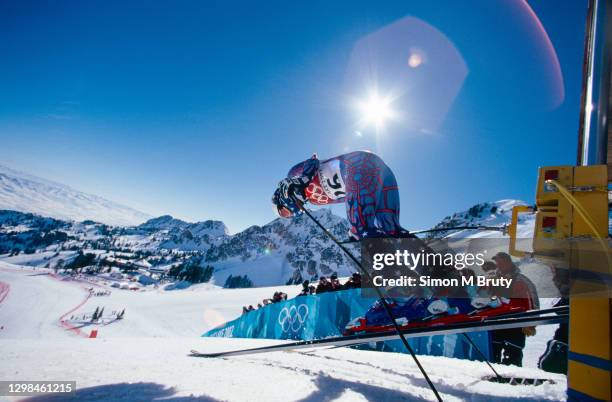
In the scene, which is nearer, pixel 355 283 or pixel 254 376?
pixel 254 376

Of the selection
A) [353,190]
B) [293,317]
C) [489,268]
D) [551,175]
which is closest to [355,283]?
[293,317]

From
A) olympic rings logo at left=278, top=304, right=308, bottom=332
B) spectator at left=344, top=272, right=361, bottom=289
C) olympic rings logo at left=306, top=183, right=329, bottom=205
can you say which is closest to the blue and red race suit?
olympic rings logo at left=306, top=183, right=329, bottom=205

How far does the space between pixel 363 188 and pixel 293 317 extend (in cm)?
711

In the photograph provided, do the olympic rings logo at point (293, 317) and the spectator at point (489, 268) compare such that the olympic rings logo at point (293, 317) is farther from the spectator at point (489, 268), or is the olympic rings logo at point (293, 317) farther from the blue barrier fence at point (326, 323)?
the spectator at point (489, 268)

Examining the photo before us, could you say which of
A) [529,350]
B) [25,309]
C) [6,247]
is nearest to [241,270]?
[25,309]

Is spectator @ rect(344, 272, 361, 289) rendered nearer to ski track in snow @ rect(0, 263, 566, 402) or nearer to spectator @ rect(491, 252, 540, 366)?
spectator @ rect(491, 252, 540, 366)

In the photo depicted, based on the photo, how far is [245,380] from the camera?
7.43ft

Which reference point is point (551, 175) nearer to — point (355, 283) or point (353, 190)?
point (353, 190)

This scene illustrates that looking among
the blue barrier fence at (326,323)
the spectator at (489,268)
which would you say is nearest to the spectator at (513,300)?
the spectator at (489,268)

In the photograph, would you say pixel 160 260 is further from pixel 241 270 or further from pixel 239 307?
pixel 239 307

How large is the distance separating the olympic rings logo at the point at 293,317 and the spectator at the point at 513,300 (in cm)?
530

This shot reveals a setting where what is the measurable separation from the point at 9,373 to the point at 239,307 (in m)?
24.3

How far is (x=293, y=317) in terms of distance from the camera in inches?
379

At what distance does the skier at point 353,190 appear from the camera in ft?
12.1
